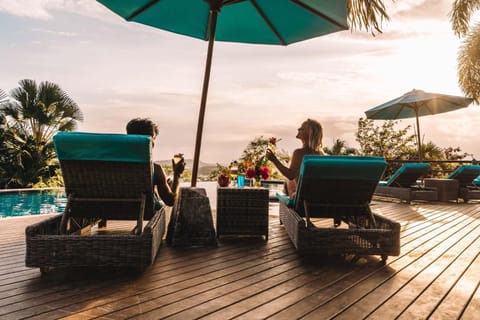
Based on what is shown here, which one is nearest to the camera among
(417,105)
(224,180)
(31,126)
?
(224,180)

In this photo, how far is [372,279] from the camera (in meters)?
2.39

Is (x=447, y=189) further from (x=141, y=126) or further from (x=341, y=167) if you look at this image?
(x=141, y=126)

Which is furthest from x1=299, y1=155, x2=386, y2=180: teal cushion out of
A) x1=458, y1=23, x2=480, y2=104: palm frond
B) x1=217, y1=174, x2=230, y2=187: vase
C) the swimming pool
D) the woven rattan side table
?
x1=458, y1=23, x2=480, y2=104: palm frond

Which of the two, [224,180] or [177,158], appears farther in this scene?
[224,180]

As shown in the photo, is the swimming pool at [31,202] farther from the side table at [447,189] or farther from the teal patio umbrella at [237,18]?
the side table at [447,189]

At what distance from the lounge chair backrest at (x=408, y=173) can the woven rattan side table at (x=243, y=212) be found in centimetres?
510

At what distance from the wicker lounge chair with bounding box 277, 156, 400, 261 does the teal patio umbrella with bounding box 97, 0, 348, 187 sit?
3.86 feet

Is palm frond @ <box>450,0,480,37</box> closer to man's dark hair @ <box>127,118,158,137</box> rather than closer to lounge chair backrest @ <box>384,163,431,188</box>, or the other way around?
lounge chair backrest @ <box>384,163,431,188</box>

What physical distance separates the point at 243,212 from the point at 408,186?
19.0ft

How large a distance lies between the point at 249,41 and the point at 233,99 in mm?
3962

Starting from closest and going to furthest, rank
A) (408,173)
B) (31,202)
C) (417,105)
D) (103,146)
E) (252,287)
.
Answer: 1. (252,287)
2. (103,146)
3. (408,173)
4. (31,202)
5. (417,105)

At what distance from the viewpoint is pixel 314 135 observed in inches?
148

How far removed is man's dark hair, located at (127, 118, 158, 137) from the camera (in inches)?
121

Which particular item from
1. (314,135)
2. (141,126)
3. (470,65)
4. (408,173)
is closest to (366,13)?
(408,173)
